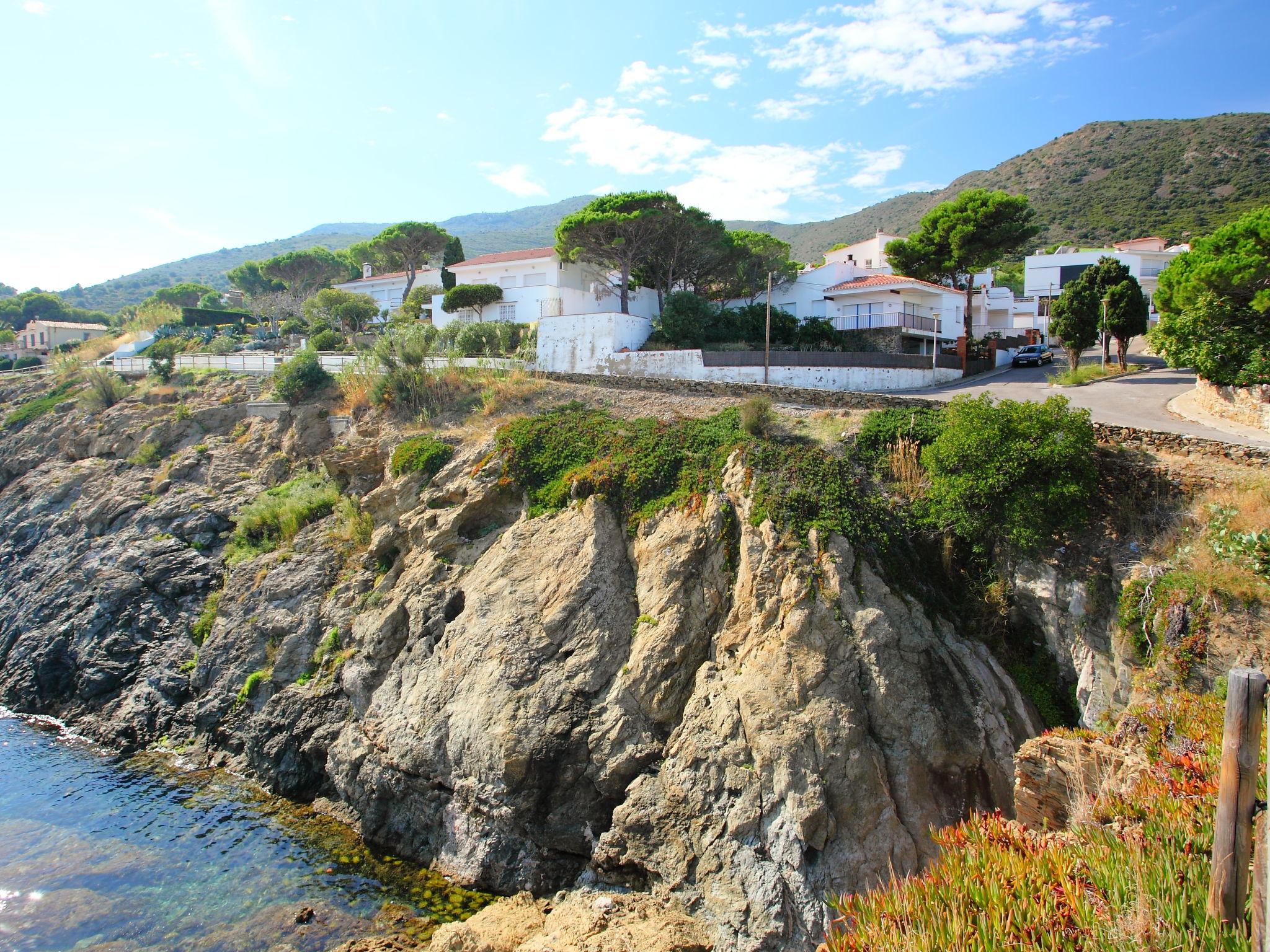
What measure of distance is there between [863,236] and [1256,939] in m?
89.3

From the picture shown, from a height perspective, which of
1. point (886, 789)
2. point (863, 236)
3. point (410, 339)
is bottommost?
point (886, 789)

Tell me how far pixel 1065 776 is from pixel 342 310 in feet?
123

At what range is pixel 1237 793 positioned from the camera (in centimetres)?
473

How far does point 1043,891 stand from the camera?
17.6 feet

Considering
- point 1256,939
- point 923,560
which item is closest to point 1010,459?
point 923,560

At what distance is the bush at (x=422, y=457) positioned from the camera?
18062 mm

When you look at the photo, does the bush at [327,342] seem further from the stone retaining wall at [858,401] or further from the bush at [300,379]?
the stone retaining wall at [858,401]

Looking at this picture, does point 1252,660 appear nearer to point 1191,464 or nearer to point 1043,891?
point 1191,464

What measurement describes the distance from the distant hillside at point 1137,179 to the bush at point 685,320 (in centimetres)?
4585

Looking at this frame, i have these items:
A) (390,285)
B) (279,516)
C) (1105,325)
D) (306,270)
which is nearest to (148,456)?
(279,516)

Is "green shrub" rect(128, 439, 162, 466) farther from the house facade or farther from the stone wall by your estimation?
the house facade

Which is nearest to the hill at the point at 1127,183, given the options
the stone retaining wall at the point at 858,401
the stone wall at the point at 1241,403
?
the stone wall at the point at 1241,403

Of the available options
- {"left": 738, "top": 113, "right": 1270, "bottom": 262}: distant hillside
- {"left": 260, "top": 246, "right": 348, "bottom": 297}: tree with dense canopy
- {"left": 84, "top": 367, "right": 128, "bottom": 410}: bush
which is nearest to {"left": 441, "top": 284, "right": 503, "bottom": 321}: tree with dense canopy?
{"left": 84, "top": 367, "right": 128, "bottom": 410}: bush

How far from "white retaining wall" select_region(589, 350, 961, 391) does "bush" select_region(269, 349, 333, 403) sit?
981 centimetres
